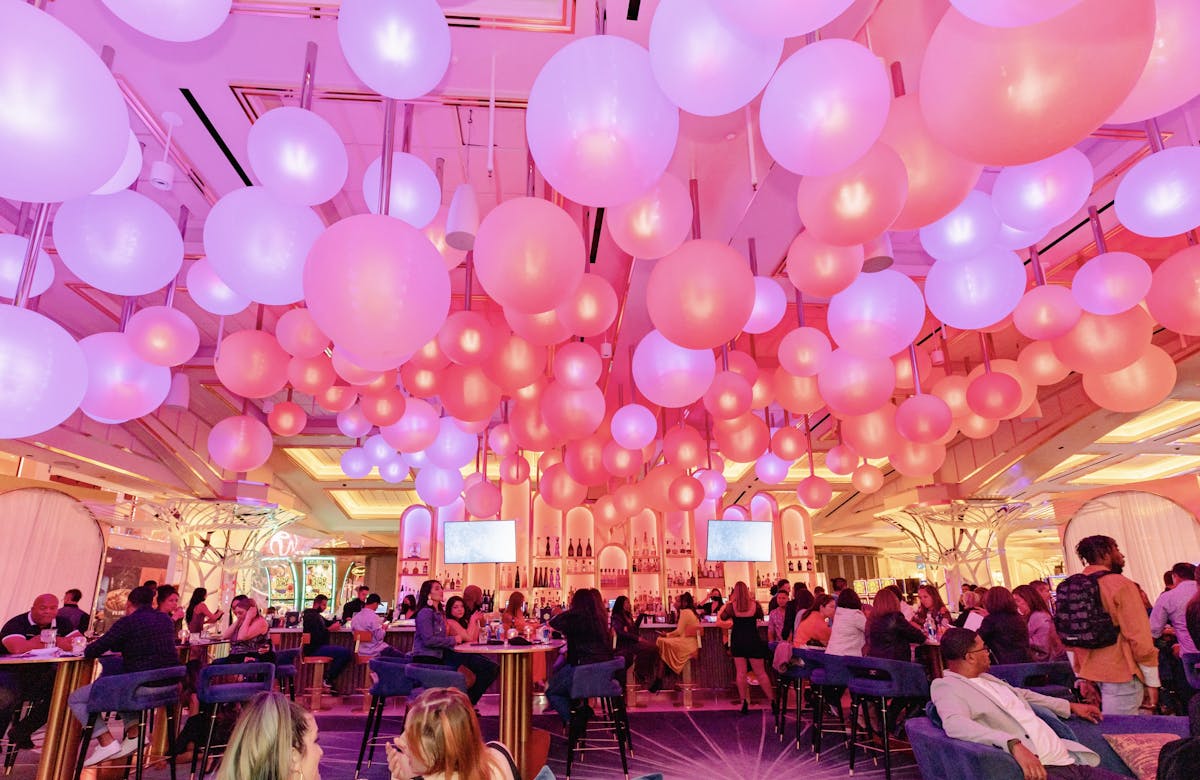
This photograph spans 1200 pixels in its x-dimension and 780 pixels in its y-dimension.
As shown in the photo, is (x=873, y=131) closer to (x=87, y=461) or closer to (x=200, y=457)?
(x=87, y=461)

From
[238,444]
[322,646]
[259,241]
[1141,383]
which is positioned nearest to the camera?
[259,241]

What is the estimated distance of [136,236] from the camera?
2475mm

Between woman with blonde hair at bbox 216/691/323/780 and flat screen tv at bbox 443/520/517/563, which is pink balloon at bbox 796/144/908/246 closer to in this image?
woman with blonde hair at bbox 216/691/323/780

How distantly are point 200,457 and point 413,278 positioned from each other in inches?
394

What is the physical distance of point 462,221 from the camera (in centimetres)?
279

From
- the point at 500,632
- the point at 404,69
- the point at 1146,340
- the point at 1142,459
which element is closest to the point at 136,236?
the point at 404,69

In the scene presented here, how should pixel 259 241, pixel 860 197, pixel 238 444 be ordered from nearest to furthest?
pixel 860 197 → pixel 259 241 → pixel 238 444

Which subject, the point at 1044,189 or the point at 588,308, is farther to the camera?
the point at 588,308

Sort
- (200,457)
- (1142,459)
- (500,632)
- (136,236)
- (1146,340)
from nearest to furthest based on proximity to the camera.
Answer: (136,236) < (1146,340) < (500,632) < (200,457) < (1142,459)

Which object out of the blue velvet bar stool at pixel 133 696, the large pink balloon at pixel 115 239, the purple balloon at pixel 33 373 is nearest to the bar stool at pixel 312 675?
the blue velvet bar stool at pixel 133 696

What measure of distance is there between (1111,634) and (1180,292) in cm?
176

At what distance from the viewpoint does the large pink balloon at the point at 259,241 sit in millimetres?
2373

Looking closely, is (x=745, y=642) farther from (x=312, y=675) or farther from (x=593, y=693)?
(x=312, y=675)

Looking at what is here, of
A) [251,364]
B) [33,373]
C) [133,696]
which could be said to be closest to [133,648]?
[133,696]
